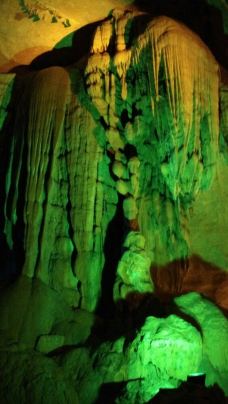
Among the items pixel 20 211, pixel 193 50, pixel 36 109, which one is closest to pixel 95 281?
pixel 20 211

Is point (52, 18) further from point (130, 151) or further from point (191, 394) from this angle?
point (191, 394)

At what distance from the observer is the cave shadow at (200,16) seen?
8.46 metres

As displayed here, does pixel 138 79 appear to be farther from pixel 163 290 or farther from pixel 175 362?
pixel 175 362

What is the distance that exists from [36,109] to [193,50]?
2259 mm

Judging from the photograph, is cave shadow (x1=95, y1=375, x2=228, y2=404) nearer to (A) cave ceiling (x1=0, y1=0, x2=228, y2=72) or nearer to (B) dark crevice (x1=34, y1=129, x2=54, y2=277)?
(B) dark crevice (x1=34, y1=129, x2=54, y2=277)

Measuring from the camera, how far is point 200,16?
870 cm

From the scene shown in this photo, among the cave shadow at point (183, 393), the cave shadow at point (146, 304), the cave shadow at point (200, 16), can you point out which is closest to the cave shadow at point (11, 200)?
the cave shadow at point (146, 304)

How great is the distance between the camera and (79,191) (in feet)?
22.5

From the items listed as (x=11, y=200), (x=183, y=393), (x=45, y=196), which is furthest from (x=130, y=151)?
(x=183, y=393)

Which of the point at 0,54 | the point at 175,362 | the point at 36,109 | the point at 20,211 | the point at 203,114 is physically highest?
the point at 0,54

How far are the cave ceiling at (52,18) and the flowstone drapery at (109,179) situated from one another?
2.98 feet

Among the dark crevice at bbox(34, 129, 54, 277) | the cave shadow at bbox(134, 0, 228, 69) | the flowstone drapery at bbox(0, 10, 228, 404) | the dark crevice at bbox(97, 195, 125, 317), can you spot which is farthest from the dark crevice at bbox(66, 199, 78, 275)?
the cave shadow at bbox(134, 0, 228, 69)

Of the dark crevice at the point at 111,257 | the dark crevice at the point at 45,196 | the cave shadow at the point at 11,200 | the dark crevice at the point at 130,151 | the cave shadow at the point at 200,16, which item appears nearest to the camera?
the dark crevice at the point at 111,257

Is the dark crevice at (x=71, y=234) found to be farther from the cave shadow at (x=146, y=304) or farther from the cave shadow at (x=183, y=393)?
the cave shadow at (x=183, y=393)
